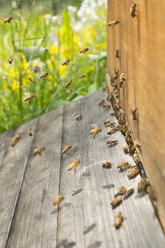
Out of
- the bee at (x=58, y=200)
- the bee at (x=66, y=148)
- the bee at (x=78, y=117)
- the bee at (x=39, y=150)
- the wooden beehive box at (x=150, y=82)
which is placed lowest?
the bee at (x=39, y=150)

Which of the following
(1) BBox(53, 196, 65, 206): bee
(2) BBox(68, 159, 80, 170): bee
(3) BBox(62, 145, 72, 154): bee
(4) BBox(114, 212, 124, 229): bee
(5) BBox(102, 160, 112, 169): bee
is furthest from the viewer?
(3) BBox(62, 145, 72, 154): bee

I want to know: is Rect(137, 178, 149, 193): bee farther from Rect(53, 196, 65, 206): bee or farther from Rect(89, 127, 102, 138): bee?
Rect(89, 127, 102, 138): bee

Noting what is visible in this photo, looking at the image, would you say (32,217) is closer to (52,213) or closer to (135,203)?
(52,213)

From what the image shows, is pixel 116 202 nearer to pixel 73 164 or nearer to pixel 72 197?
pixel 72 197

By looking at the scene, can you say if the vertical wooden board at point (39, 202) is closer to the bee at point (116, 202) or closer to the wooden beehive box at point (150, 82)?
the bee at point (116, 202)

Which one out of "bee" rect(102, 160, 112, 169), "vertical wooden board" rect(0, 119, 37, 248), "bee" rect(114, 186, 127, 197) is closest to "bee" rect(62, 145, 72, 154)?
"vertical wooden board" rect(0, 119, 37, 248)

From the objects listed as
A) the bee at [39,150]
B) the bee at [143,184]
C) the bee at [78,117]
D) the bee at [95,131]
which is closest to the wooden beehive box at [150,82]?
the bee at [143,184]

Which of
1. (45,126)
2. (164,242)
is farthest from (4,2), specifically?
(164,242)

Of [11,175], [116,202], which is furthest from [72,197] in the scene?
[11,175]
